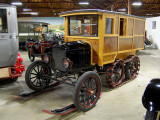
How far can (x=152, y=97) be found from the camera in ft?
6.03

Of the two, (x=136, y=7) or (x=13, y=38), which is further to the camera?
(x=136, y=7)

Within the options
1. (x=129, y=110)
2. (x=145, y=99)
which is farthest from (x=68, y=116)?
(x=145, y=99)

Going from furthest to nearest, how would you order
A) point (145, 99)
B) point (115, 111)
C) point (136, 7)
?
point (136, 7), point (115, 111), point (145, 99)

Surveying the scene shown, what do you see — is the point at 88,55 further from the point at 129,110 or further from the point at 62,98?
the point at 129,110

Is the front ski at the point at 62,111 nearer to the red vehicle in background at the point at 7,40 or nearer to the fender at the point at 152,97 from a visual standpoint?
the fender at the point at 152,97

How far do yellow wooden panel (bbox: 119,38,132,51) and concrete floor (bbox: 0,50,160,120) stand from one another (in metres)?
1.15

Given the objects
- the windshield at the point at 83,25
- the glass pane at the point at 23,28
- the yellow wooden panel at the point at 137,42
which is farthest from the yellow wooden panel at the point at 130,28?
the glass pane at the point at 23,28

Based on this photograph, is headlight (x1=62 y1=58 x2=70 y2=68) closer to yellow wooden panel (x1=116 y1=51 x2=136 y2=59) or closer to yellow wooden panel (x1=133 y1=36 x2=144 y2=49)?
yellow wooden panel (x1=116 y1=51 x2=136 y2=59)

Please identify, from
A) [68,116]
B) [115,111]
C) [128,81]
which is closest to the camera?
[68,116]

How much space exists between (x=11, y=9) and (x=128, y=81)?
4092 mm

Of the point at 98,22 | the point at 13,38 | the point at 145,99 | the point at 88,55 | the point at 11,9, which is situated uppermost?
the point at 11,9

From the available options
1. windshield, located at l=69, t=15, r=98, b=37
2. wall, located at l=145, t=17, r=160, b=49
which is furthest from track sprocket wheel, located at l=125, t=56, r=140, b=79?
wall, located at l=145, t=17, r=160, b=49

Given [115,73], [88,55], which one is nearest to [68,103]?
[88,55]

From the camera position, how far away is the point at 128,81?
5.03 metres
